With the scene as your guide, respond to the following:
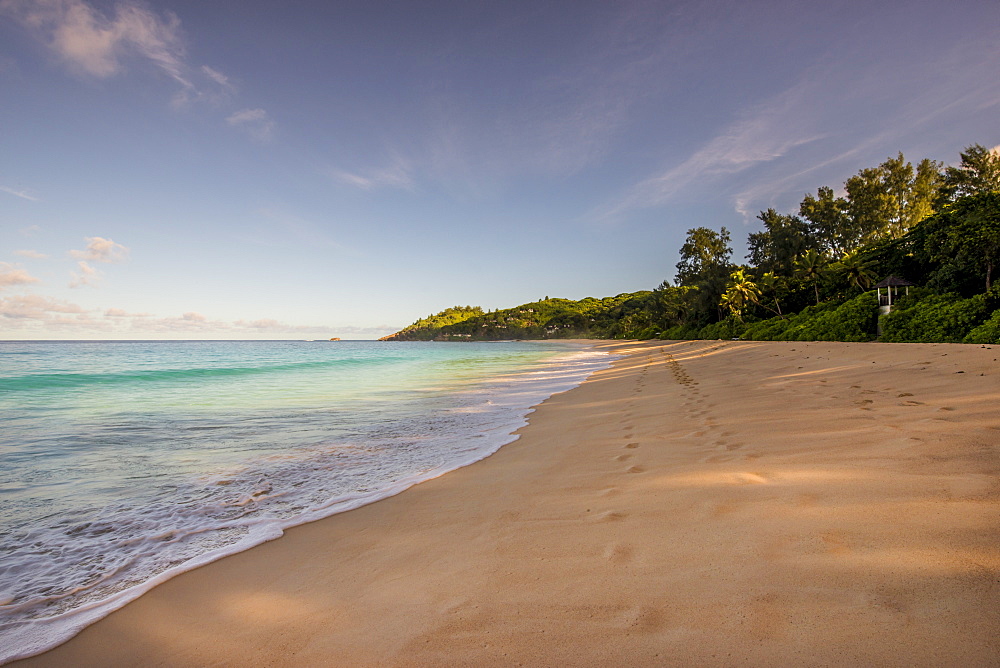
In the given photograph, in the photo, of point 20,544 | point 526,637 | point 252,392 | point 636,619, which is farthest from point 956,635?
point 252,392

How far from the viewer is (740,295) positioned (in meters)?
44.2

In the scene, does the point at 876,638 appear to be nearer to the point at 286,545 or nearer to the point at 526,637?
the point at 526,637

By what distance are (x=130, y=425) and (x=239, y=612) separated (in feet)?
26.4

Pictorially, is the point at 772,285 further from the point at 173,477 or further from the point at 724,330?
the point at 173,477

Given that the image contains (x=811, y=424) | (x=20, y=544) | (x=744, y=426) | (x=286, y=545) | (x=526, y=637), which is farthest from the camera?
(x=744, y=426)

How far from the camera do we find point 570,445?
504 cm

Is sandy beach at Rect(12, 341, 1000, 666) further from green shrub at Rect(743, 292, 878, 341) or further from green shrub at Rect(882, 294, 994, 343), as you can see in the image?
green shrub at Rect(743, 292, 878, 341)

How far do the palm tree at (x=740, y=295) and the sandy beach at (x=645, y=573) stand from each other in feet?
145

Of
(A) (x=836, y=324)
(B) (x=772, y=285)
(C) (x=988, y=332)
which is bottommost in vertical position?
(C) (x=988, y=332)

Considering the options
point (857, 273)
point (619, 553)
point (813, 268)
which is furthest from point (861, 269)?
point (619, 553)

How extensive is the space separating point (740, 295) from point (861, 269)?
12.7 metres

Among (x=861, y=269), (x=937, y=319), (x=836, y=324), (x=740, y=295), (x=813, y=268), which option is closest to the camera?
(x=937, y=319)

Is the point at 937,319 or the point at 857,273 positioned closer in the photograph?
the point at 937,319

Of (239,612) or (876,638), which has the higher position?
(876,638)
